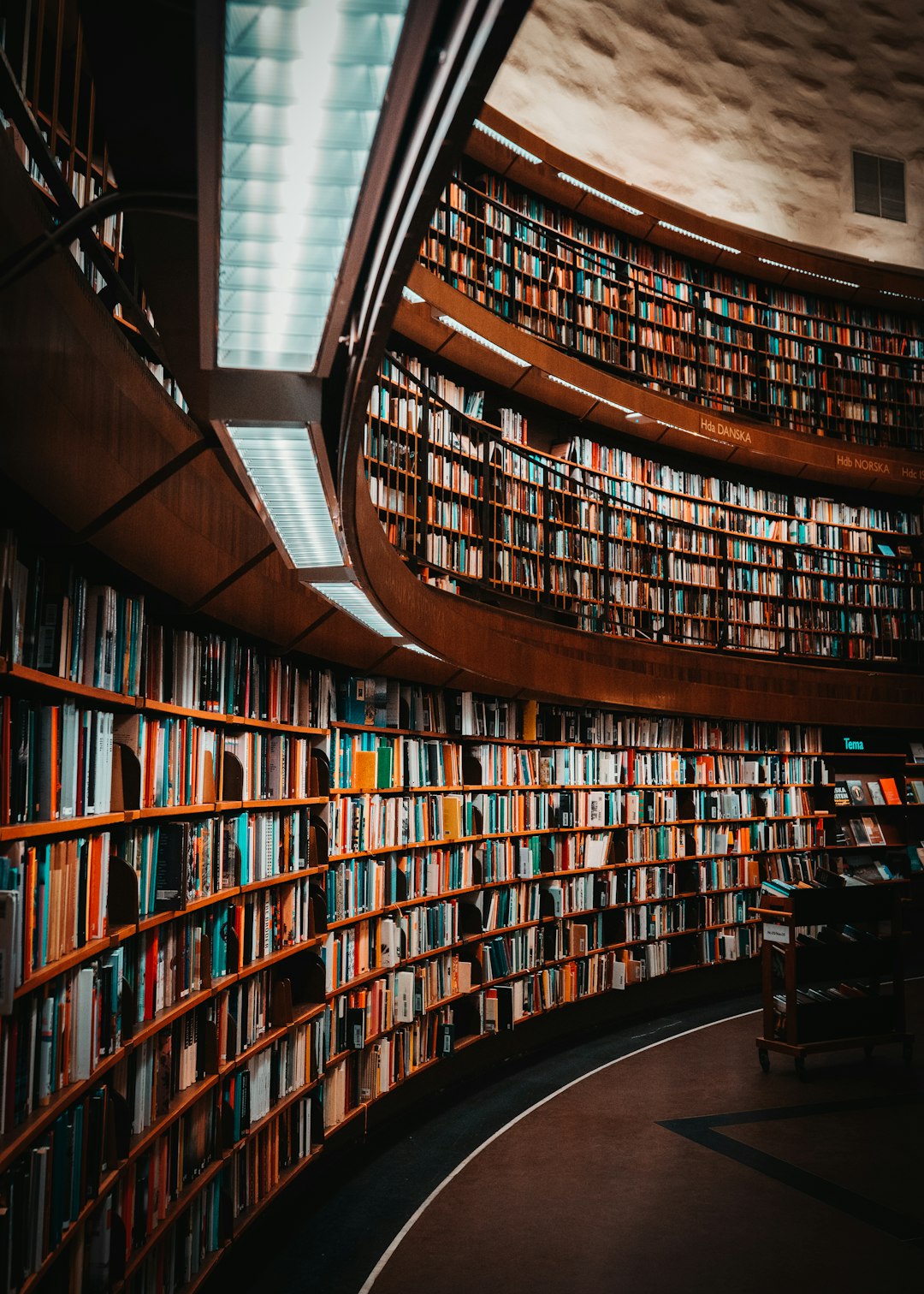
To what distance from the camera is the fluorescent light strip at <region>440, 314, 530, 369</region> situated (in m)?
7.19

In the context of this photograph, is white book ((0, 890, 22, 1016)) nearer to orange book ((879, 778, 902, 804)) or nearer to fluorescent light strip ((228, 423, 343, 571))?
fluorescent light strip ((228, 423, 343, 571))

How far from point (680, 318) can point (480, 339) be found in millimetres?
2857

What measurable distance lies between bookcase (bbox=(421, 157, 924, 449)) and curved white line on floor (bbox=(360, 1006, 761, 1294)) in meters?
5.07

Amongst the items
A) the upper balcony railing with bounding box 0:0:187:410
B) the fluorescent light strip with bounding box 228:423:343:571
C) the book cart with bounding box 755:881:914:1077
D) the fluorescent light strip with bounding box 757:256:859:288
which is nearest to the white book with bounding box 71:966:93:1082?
the fluorescent light strip with bounding box 228:423:343:571

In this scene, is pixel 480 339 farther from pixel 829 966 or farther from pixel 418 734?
pixel 829 966

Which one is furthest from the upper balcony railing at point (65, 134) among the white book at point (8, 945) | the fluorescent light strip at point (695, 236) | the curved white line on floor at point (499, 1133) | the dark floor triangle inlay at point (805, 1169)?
the fluorescent light strip at point (695, 236)

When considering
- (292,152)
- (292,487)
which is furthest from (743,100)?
(292,152)

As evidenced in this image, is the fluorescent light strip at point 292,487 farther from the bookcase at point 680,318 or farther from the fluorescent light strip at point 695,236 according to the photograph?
the fluorescent light strip at point 695,236

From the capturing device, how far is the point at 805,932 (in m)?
7.10

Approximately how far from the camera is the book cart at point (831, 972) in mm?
6516

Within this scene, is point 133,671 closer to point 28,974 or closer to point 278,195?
point 28,974

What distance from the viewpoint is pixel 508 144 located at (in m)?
8.01

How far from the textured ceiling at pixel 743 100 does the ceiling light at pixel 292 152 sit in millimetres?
7820

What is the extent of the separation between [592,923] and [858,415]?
5906 millimetres
